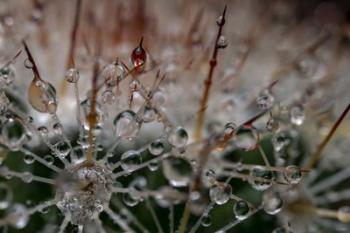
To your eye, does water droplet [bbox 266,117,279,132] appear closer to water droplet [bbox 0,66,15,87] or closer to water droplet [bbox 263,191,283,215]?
water droplet [bbox 263,191,283,215]

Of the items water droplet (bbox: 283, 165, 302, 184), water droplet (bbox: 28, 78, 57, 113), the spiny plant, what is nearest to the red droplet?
the spiny plant

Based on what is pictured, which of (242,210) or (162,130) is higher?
(162,130)

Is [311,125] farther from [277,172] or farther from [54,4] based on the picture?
[54,4]

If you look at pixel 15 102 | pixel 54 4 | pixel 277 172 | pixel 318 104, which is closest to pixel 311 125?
pixel 318 104

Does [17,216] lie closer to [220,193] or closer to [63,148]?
[63,148]

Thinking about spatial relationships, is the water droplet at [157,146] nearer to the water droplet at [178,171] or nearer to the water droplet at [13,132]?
the water droplet at [178,171]

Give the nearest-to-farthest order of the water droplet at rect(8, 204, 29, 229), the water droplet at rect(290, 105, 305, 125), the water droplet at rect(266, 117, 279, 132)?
the water droplet at rect(8, 204, 29, 229) < the water droplet at rect(266, 117, 279, 132) < the water droplet at rect(290, 105, 305, 125)

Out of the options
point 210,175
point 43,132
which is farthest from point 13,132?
point 210,175
